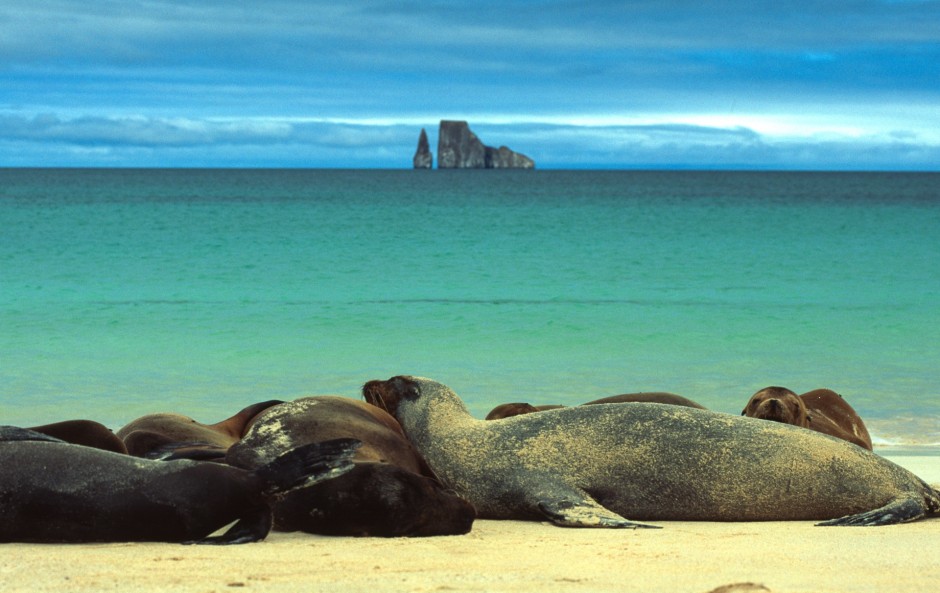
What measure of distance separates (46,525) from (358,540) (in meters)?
1.17

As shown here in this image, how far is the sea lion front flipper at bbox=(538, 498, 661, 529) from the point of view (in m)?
5.04

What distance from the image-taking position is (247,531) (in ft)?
15.2

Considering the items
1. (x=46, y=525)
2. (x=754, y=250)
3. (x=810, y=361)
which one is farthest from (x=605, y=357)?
(x=754, y=250)

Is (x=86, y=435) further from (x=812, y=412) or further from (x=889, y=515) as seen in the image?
(x=812, y=412)

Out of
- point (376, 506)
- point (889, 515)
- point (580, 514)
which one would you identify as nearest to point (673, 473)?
point (580, 514)

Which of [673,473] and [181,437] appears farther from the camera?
[181,437]

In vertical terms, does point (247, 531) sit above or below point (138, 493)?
below

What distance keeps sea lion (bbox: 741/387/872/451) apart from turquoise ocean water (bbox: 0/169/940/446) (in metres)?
0.85

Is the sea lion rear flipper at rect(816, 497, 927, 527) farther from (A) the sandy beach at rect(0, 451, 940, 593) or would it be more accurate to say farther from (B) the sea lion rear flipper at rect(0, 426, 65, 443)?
(B) the sea lion rear flipper at rect(0, 426, 65, 443)

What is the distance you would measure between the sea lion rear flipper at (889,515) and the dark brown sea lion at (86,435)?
3.32m

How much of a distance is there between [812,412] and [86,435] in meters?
4.55

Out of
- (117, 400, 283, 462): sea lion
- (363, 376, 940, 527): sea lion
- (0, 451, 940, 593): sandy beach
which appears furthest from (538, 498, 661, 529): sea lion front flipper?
(117, 400, 283, 462): sea lion

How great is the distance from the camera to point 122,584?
150 inches

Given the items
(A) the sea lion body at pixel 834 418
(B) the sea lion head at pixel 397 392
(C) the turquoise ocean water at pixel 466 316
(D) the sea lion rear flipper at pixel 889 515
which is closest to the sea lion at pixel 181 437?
(B) the sea lion head at pixel 397 392
